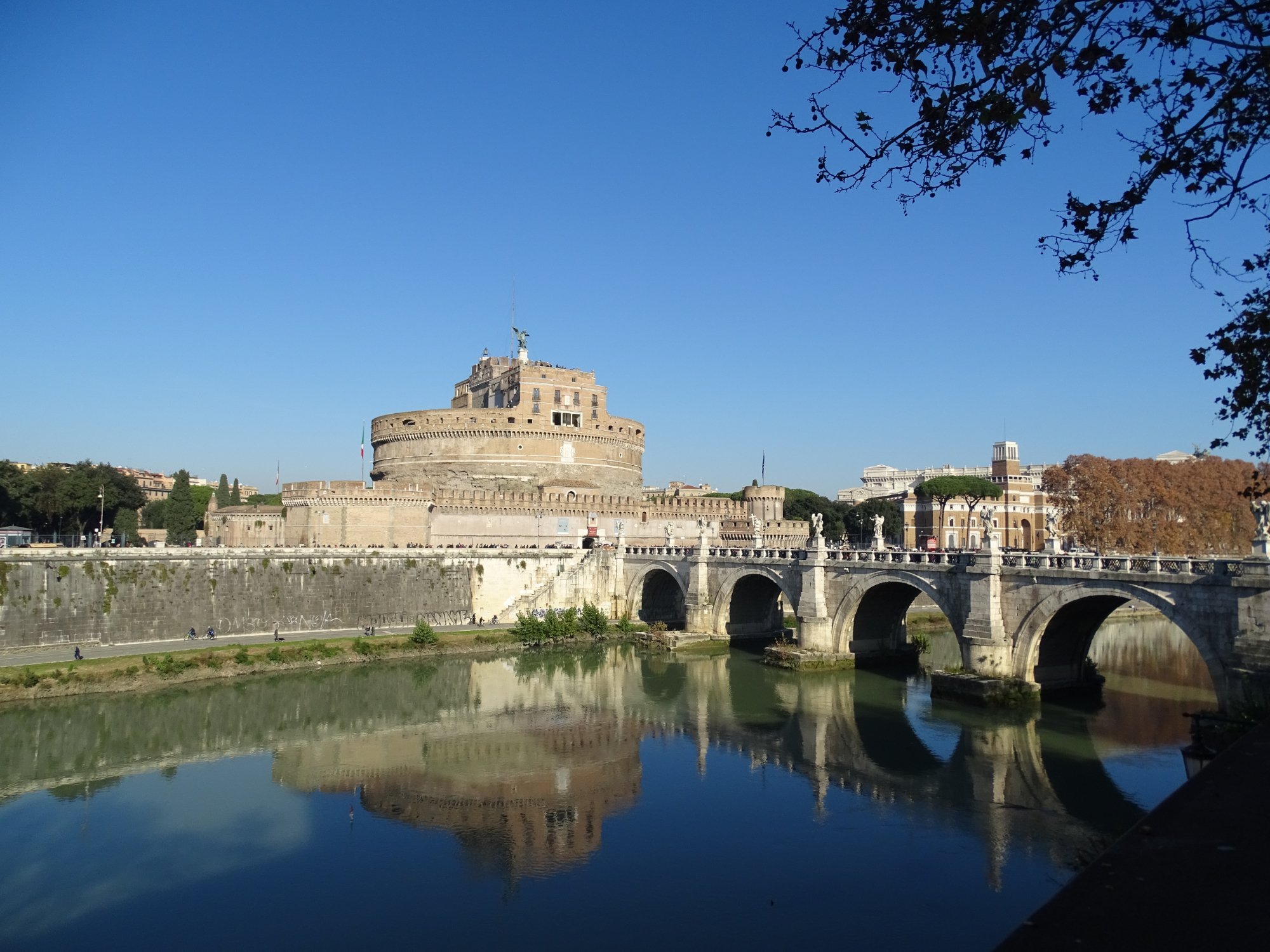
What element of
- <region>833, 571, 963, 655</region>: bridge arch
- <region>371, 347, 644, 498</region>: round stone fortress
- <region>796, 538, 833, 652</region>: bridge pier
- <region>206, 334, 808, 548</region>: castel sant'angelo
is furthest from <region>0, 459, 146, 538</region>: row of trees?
<region>833, 571, 963, 655</region>: bridge arch

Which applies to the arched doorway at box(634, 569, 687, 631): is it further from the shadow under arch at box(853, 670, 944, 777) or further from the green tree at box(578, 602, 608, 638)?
the shadow under arch at box(853, 670, 944, 777)

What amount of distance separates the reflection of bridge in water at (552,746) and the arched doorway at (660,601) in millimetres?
12523

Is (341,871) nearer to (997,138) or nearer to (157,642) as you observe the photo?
(997,138)

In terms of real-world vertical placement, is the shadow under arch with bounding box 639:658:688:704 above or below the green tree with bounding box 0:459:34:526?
below

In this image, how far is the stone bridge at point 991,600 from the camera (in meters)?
20.1

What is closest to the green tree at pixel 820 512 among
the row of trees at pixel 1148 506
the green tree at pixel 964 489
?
the green tree at pixel 964 489

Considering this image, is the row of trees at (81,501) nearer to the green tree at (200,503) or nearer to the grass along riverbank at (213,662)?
the green tree at (200,503)

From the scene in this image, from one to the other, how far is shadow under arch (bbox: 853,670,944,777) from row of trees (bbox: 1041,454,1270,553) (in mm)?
22710

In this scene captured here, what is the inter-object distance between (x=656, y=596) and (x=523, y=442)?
14.6m

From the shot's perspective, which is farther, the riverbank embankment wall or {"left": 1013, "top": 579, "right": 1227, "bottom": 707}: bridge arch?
the riverbank embankment wall

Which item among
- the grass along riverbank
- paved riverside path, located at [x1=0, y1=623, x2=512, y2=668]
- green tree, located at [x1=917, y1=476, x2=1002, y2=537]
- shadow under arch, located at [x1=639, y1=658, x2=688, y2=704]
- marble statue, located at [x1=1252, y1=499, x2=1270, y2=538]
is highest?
green tree, located at [x1=917, y1=476, x2=1002, y2=537]

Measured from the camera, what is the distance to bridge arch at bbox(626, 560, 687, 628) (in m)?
45.7

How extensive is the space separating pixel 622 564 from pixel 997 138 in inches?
1592

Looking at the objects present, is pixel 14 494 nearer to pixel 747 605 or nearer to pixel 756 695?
pixel 747 605
